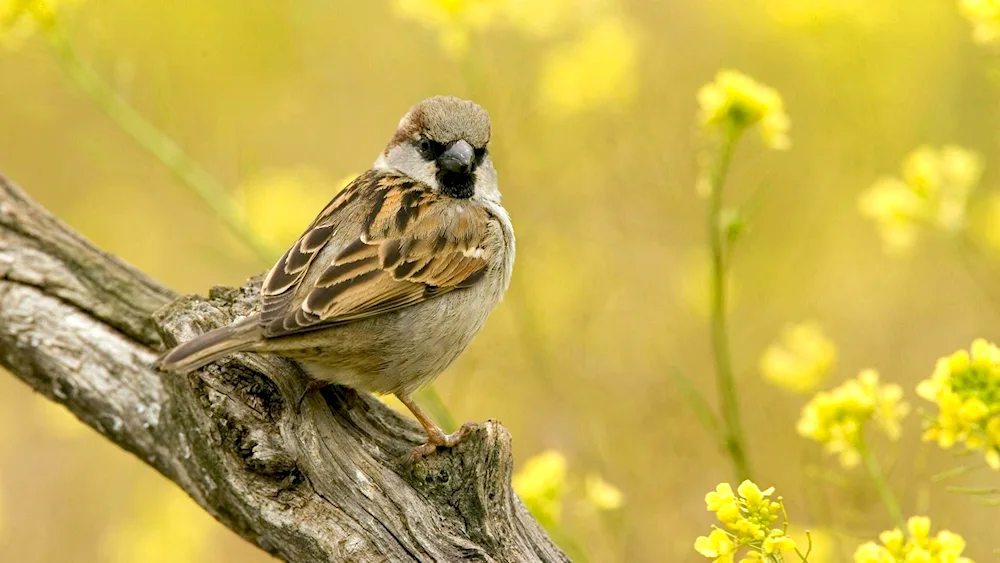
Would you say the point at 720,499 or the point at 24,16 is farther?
the point at 24,16

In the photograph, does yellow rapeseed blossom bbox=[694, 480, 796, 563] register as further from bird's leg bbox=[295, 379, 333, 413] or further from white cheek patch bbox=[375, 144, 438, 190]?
white cheek patch bbox=[375, 144, 438, 190]

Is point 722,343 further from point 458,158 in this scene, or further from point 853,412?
point 458,158

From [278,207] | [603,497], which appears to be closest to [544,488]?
[603,497]

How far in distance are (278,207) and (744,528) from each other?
335 centimetres

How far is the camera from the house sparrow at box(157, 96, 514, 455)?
332 cm

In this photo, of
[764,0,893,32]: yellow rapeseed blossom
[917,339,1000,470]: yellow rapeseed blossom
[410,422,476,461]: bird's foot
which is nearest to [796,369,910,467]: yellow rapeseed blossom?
[917,339,1000,470]: yellow rapeseed blossom

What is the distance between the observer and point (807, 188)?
6.45 metres

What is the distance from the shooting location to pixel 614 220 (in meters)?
5.96

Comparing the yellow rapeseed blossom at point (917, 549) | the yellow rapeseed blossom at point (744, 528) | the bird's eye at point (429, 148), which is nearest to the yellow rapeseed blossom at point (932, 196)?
the bird's eye at point (429, 148)

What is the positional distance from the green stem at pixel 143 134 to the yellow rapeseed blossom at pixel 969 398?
2604mm

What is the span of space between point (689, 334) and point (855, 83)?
1.61 m

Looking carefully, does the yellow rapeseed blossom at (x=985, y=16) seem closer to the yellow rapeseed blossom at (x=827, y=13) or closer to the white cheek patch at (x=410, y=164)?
the white cheek patch at (x=410, y=164)

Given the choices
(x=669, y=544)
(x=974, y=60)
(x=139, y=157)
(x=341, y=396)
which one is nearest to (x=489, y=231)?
(x=341, y=396)

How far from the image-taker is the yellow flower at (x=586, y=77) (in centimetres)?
547
